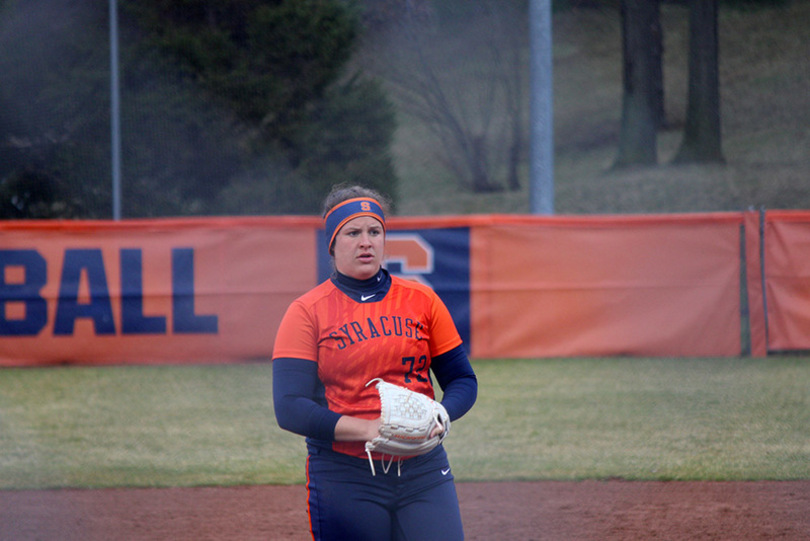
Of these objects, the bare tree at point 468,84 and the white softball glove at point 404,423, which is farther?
the bare tree at point 468,84

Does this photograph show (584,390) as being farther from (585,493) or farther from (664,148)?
(664,148)

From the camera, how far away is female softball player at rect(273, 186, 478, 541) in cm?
283

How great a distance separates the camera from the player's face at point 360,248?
293 centimetres

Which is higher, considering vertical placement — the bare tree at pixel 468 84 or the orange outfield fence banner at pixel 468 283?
the bare tree at pixel 468 84

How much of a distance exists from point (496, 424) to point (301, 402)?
5.06 meters

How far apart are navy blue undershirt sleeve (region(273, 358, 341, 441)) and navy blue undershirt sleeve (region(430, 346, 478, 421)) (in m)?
0.42

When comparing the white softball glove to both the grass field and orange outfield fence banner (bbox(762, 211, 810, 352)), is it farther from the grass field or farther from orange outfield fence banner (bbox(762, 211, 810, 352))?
orange outfield fence banner (bbox(762, 211, 810, 352))

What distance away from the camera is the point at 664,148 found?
86.6 ft

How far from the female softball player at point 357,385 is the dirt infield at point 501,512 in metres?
2.31

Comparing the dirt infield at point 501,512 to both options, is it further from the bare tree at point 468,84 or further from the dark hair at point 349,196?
the bare tree at point 468,84

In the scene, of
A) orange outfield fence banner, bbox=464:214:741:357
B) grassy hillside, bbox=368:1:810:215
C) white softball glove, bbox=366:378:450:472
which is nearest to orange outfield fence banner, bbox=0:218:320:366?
orange outfield fence banner, bbox=464:214:741:357

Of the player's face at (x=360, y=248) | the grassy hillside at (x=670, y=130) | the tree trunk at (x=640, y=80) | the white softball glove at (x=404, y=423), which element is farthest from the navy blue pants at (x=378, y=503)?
the tree trunk at (x=640, y=80)

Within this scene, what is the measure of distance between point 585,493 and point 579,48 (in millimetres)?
A: 30036

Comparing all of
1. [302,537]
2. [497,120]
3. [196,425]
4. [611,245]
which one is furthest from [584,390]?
[497,120]
